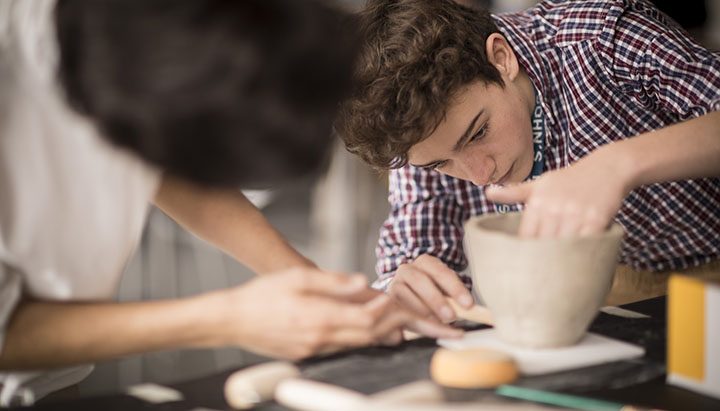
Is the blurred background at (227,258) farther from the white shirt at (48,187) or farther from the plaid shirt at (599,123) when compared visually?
the white shirt at (48,187)

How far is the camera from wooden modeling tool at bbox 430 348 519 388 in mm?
726

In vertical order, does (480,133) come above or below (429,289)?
above

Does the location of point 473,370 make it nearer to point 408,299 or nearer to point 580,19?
point 408,299

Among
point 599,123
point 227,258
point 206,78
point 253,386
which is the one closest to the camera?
point 206,78

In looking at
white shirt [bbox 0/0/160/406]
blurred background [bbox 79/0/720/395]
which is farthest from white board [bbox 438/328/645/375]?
blurred background [bbox 79/0/720/395]

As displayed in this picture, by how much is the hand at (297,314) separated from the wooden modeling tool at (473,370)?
9cm

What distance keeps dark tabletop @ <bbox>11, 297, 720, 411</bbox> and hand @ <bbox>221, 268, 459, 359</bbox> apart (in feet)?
0.11

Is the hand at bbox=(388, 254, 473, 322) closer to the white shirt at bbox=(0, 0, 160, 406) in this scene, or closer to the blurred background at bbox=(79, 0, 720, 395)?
the white shirt at bbox=(0, 0, 160, 406)

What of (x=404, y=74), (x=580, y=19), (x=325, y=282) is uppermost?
(x=580, y=19)

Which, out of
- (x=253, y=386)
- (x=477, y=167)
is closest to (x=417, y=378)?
(x=253, y=386)

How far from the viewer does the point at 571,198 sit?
0.85 meters

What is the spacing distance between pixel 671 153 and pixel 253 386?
0.63 m

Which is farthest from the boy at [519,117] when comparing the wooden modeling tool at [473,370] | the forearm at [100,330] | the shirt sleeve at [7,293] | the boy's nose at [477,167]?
the shirt sleeve at [7,293]

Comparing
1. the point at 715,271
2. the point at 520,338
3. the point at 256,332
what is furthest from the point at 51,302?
the point at 715,271
